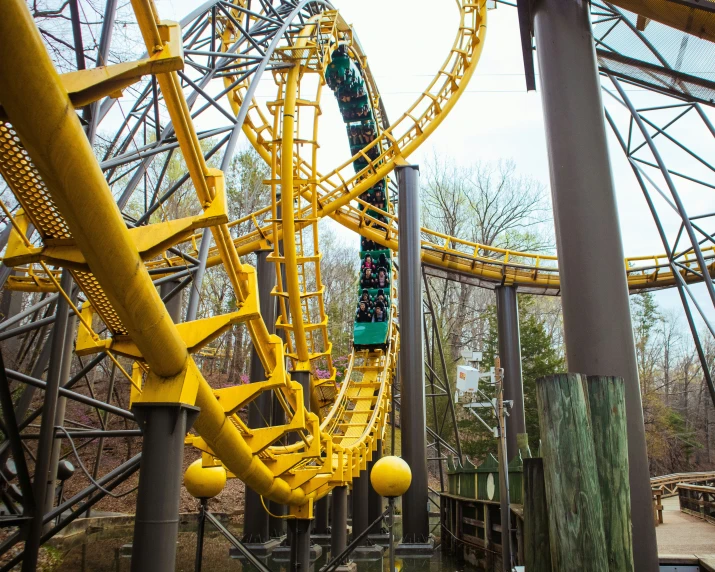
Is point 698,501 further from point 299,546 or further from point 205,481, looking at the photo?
point 205,481

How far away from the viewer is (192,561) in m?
10.1

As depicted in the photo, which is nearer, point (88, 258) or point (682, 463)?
point (88, 258)

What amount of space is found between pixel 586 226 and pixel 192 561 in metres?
9.29

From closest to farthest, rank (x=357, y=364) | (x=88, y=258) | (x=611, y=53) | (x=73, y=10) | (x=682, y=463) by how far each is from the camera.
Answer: (x=88, y=258)
(x=73, y=10)
(x=611, y=53)
(x=357, y=364)
(x=682, y=463)

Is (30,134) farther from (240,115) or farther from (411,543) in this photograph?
(411,543)

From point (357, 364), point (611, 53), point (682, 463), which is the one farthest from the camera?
point (682, 463)

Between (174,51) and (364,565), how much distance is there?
29.9ft

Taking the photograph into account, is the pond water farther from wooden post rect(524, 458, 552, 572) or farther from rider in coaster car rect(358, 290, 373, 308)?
wooden post rect(524, 458, 552, 572)

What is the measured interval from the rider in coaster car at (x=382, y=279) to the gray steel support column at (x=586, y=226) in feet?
32.4

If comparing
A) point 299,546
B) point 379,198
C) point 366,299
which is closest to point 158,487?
point 299,546

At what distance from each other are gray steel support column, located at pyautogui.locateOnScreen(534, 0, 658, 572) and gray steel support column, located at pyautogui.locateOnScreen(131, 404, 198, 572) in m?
2.26

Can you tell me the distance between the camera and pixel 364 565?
993cm

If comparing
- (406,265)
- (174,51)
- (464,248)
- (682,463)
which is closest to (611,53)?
(174,51)

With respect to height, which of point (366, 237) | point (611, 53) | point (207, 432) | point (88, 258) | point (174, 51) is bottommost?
point (207, 432)
